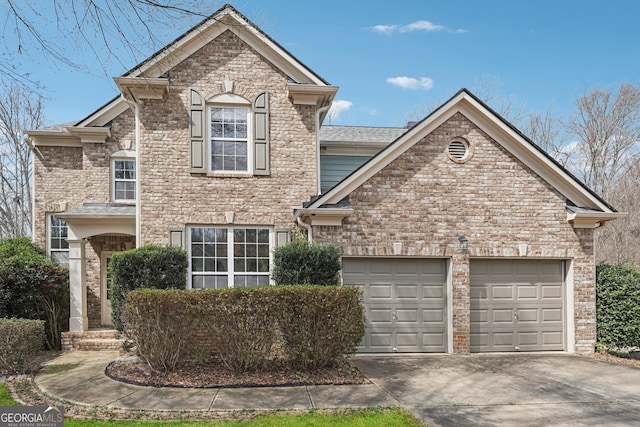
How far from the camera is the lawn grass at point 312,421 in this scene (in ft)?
20.4

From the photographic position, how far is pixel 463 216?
11.4 m

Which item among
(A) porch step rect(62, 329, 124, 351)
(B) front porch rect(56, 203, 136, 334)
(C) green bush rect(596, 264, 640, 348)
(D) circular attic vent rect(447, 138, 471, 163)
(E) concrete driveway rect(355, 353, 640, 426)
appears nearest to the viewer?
(E) concrete driveway rect(355, 353, 640, 426)

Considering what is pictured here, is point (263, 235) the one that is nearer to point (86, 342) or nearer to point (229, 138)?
point (229, 138)

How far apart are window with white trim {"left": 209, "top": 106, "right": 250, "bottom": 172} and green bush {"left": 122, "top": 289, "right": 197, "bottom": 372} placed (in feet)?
14.0

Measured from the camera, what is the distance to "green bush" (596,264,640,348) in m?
11.2

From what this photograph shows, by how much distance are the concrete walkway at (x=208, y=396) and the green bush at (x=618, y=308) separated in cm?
680

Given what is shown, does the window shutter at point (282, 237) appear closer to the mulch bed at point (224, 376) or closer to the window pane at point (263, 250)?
the window pane at point (263, 250)

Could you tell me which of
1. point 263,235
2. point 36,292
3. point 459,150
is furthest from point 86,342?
point 459,150

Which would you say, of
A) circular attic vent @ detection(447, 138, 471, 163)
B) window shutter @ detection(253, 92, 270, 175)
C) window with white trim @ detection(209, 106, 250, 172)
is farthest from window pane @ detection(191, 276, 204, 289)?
circular attic vent @ detection(447, 138, 471, 163)

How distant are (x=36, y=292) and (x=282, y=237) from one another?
6.50 m

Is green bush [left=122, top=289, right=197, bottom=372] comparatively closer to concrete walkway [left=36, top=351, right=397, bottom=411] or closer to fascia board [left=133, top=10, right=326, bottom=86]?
concrete walkway [left=36, top=351, right=397, bottom=411]

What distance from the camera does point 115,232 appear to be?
12.9m

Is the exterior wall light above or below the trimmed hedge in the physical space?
above

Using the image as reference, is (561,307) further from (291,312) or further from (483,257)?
(291,312)
